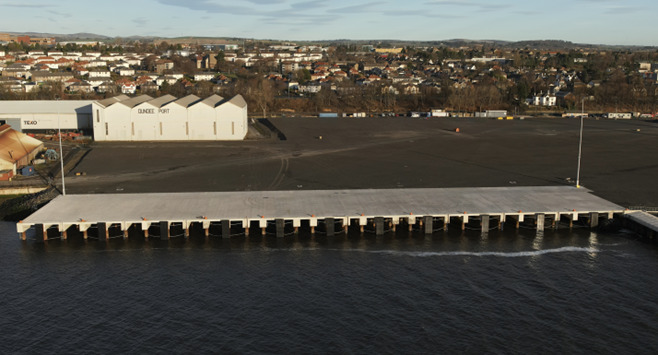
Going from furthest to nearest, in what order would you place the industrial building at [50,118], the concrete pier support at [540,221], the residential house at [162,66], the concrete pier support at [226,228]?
the residential house at [162,66] → the industrial building at [50,118] → the concrete pier support at [540,221] → the concrete pier support at [226,228]

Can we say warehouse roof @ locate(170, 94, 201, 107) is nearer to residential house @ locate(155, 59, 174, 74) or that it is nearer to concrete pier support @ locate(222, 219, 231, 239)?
concrete pier support @ locate(222, 219, 231, 239)

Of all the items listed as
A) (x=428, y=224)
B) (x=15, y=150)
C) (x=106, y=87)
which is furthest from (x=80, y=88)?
(x=428, y=224)

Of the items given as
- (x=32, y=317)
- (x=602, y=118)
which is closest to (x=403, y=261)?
(x=32, y=317)

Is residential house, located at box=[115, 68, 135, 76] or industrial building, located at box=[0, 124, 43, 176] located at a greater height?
residential house, located at box=[115, 68, 135, 76]

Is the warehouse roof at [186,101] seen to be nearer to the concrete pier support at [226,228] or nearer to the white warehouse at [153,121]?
the white warehouse at [153,121]

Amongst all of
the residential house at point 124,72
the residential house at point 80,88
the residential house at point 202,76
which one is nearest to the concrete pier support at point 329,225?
the residential house at point 80,88

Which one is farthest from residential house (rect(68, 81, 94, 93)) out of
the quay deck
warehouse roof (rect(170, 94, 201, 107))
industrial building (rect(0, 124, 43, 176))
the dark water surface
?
the dark water surface
